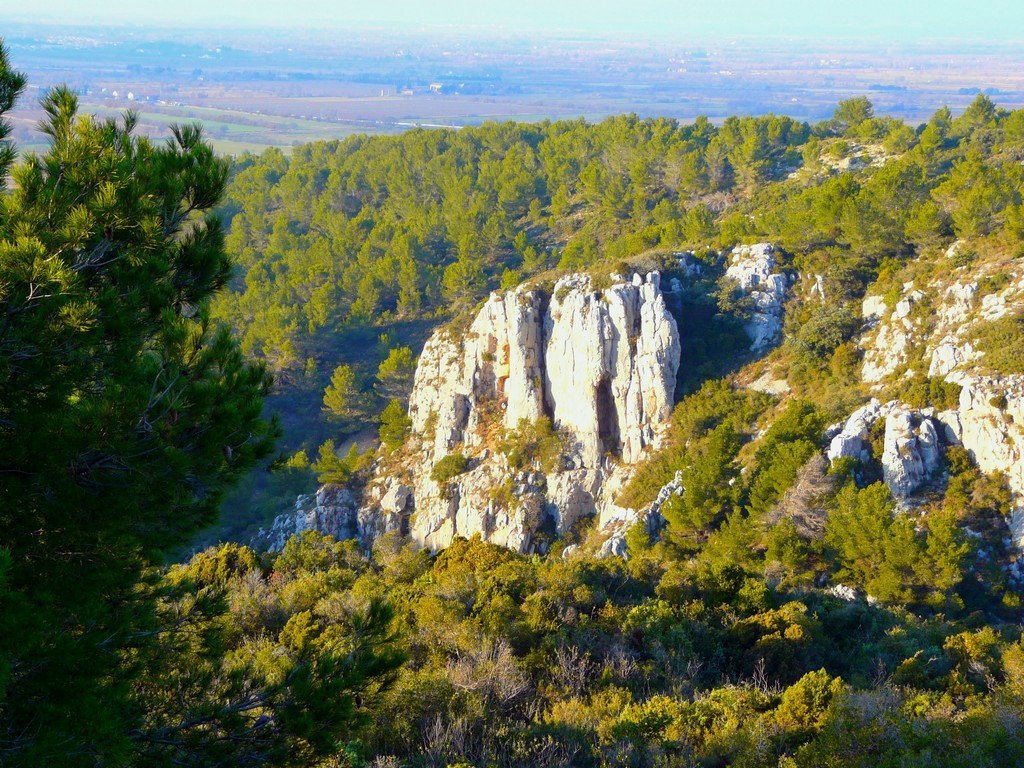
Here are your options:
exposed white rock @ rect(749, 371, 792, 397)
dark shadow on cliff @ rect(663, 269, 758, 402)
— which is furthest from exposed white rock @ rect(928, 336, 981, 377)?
dark shadow on cliff @ rect(663, 269, 758, 402)

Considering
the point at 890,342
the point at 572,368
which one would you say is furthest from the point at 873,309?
the point at 572,368

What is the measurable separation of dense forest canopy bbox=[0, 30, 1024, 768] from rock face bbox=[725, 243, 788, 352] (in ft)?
2.73

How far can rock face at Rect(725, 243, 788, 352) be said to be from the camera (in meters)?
34.4

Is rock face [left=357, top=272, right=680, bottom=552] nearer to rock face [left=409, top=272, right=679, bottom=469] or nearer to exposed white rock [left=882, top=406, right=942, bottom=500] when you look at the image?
rock face [left=409, top=272, right=679, bottom=469]

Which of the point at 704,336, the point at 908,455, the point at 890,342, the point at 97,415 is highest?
the point at 97,415

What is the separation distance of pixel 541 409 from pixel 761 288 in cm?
1110

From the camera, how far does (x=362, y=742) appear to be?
9.48 m

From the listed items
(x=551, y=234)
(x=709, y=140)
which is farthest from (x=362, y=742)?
(x=709, y=140)

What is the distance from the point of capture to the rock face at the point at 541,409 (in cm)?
3359

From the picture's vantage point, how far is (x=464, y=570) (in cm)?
1812

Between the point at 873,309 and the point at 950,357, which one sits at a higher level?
the point at 873,309

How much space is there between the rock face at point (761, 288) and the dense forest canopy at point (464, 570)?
2.73 ft

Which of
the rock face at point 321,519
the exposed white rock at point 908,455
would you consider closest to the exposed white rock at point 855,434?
the exposed white rock at point 908,455

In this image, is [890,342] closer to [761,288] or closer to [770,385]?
[770,385]
